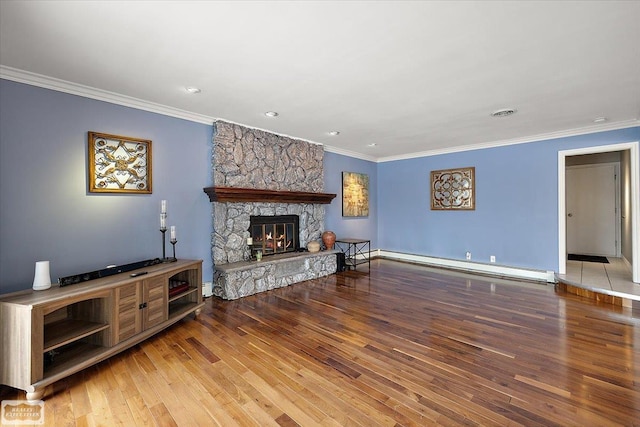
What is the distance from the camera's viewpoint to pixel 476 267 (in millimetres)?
5605

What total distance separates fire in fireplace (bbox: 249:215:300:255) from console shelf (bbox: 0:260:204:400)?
1.48 meters

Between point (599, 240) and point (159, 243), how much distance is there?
29.2ft

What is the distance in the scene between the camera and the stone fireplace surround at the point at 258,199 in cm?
403

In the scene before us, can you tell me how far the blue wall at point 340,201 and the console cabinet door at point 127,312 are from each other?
3775 millimetres

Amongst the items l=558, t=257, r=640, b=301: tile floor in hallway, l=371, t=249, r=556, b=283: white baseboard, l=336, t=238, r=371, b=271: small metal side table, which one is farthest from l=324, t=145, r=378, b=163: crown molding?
l=558, t=257, r=640, b=301: tile floor in hallway

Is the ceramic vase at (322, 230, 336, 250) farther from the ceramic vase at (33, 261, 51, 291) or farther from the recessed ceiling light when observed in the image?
the ceramic vase at (33, 261, 51, 291)

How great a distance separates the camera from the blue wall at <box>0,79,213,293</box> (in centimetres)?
255

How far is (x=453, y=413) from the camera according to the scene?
5.73 ft

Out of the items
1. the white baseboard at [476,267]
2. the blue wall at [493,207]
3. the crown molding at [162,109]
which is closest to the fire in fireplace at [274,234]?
the crown molding at [162,109]

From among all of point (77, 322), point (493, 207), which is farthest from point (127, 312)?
point (493, 207)

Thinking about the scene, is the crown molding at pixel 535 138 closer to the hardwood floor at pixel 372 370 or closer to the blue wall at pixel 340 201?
the blue wall at pixel 340 201

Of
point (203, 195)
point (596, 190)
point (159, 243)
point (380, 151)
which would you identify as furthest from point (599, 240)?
point (159, 243)

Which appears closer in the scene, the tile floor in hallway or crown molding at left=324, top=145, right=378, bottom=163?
the tile floor in hallway

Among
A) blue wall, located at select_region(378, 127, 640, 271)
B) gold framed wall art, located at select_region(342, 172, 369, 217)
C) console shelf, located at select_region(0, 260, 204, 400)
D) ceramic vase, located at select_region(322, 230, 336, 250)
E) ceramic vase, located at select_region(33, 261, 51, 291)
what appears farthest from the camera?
gold framed wall art, located at select_region(342, 172, 369, 217)
